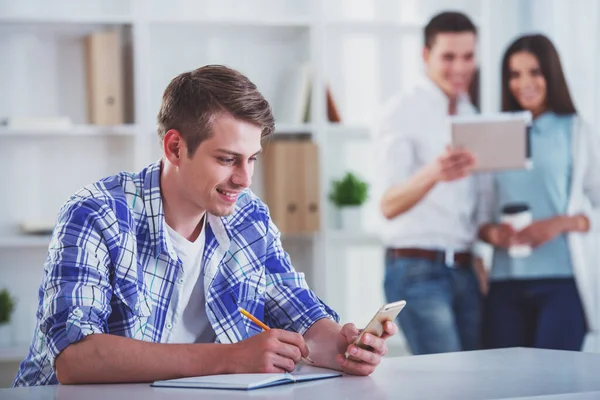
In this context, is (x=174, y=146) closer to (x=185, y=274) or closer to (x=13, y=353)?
(x=185, y=274)

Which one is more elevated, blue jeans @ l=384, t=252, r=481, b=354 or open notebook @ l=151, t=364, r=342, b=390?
open notebook @ l=151, t=364, r=342, b=390

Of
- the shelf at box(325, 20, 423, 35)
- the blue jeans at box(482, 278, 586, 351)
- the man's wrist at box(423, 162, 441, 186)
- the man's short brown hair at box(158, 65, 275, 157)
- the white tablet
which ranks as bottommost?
Result: the blue jeans at box(482, 278, 586, 351)

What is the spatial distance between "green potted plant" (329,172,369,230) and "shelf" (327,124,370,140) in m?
0.19

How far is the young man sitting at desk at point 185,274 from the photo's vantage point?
1.65 metres

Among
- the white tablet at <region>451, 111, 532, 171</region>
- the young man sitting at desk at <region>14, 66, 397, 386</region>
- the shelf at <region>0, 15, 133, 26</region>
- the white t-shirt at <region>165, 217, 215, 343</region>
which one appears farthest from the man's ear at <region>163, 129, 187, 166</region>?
the shelf at <region>0, 15, 133, 26</region>

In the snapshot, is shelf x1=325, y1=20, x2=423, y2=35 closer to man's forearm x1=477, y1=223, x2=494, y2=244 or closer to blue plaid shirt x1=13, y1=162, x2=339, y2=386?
man's forearm x1=477, y1=223, x2=494, y2=244

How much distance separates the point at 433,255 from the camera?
10.7ft

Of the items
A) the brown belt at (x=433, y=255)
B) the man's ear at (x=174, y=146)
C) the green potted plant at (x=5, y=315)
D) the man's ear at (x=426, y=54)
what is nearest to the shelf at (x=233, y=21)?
the man's ear at (x=426, y=54)

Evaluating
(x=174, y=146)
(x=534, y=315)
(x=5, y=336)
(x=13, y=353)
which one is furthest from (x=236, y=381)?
(x=5, y=336)

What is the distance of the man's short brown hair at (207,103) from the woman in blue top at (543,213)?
66.0 inches

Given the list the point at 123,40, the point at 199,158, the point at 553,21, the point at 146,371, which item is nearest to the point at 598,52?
the point at 553,21

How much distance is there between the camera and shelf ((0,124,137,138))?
12.1 feet

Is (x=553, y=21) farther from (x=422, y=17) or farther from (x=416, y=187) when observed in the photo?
(x=416, y=187)

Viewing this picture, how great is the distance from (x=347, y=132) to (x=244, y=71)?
1.76ft
